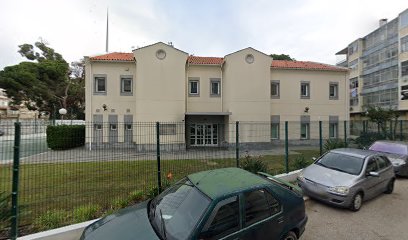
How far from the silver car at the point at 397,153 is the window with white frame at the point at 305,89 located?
11.5 metres

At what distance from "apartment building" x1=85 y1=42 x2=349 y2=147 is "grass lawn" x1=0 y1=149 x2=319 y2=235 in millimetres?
7296

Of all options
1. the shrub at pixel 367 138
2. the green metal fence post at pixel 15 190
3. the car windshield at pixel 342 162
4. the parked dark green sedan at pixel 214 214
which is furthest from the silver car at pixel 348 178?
the shrub at pixel 367 138

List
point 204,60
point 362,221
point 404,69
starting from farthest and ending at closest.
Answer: point 404,69
point 204,60
point 362,221

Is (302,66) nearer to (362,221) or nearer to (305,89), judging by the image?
(305,89)

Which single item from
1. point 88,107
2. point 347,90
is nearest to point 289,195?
point 88,107

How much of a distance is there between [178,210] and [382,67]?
47.9 meters

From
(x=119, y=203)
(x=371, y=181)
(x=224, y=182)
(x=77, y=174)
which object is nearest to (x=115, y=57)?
(x=77, y=174)

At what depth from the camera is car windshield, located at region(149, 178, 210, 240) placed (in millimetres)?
2766

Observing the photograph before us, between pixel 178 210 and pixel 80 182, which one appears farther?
pixel 80 182

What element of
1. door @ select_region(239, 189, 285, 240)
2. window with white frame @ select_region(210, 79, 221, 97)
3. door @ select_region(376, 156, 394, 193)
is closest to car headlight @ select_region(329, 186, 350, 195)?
door @ select_region(376, 156, 394, 193)

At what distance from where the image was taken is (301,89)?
21.2 meters

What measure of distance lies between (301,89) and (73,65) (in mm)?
33849

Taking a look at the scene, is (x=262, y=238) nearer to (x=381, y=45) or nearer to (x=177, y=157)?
(x=177, y=157)

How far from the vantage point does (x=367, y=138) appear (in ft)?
45.7
